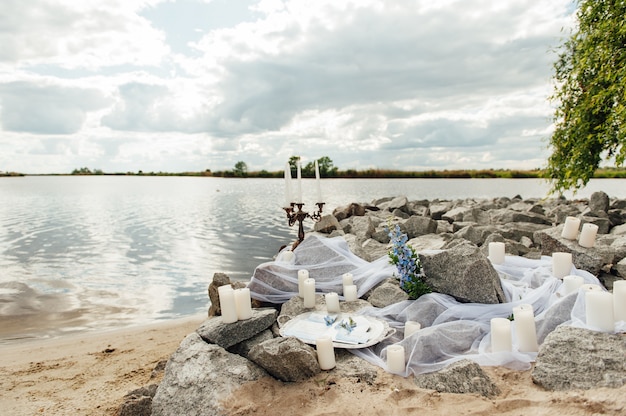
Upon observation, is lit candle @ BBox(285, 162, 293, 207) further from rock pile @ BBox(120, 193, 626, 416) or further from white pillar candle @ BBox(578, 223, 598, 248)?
white pillar candle @ BBox(578, 223, 598, 248)

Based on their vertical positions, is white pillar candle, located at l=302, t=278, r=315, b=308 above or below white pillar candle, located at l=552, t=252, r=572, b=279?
below

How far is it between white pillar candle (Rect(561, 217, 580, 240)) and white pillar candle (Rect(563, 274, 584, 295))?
157cm

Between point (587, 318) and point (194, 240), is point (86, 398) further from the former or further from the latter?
point (194, 240)

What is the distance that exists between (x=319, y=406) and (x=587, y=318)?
2.83 meters

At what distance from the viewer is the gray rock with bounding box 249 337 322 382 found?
4.31m

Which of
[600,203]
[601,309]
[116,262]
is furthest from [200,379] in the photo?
[600,203]

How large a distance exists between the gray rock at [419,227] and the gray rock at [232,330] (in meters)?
7.35

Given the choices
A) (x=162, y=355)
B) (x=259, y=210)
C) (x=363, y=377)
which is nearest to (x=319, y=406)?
(x=363, y=377)

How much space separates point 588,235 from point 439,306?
270cm

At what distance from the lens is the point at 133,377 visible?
579 centimetres

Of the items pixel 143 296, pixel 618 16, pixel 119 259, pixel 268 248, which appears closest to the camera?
pixel 143 296

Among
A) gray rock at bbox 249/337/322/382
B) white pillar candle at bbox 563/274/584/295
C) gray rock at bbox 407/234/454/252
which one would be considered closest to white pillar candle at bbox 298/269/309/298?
gray rock at bbox 249/337/322/382

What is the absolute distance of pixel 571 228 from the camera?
21.4ft

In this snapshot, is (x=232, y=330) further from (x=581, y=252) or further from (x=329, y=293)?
(x=581, y=252)
